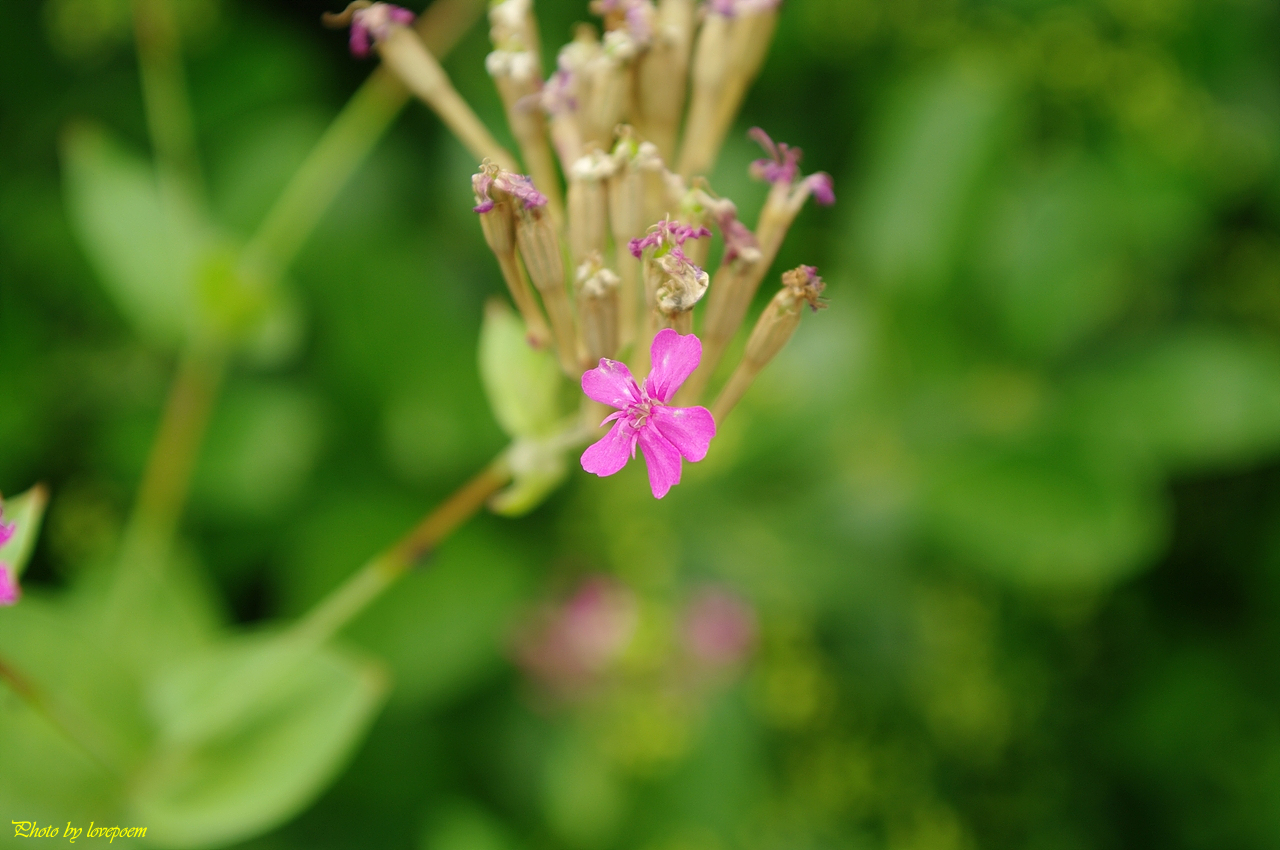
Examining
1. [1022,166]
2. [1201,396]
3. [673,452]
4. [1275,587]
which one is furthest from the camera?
[1022,166]

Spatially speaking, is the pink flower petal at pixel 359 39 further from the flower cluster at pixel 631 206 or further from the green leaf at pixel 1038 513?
the green leaf at pixel 1038 513

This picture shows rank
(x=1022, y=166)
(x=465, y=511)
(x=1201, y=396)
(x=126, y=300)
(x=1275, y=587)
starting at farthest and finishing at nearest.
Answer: (x=1022, y=166) → (x=1275, y=587) → (x=1201, y=396) → (x=126, y=300) → (x=465, y=511)

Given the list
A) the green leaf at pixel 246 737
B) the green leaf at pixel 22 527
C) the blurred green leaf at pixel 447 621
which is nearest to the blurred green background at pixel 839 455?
the blurred green leaf at pixel 447 621

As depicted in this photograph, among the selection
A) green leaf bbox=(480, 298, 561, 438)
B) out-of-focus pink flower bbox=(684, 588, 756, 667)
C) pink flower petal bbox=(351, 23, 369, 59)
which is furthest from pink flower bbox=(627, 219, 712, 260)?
out-of-focus pink flower bbox=(684, 588, 756, 667)

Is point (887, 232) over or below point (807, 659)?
over

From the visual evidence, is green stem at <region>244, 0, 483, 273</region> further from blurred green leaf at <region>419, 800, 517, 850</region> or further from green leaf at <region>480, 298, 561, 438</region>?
blurred green leaf at <region>419, 800, 517, 850</region>

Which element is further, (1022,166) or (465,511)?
(1022,166)

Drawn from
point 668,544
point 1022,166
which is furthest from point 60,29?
point 1022,166

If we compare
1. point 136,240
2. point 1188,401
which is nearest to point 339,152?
point 136,240

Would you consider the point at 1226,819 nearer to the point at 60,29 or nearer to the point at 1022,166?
the point at 1022,166
